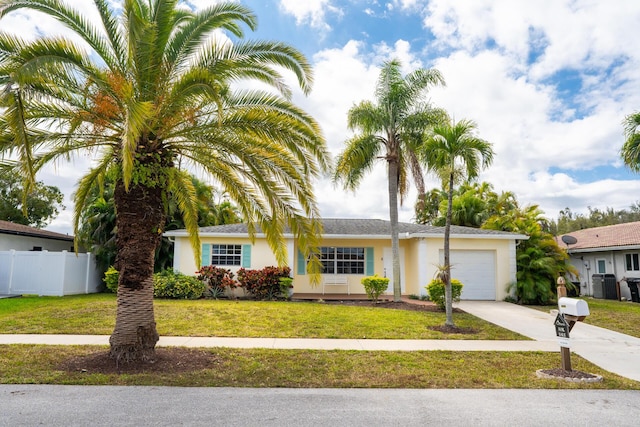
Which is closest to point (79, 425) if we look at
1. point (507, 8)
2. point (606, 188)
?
point (507, 8)

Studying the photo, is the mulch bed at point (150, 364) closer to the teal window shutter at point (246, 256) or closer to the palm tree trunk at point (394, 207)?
the palm tree trunk at point (394, 207)

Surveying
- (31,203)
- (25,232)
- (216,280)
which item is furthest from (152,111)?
(31,203)

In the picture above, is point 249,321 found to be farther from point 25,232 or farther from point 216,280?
point 25,232

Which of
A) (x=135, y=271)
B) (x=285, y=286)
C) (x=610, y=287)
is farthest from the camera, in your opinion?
(x=610, y=287)

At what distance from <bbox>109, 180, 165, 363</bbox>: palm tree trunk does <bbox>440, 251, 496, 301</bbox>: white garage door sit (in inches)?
491

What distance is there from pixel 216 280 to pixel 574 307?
13.1m

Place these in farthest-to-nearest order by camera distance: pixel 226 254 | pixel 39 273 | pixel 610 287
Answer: pixel 610 287 → pixel 226 254 → pixel 39 273

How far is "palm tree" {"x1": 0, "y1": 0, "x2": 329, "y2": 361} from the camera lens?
20.9ft

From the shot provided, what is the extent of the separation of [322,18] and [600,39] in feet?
25.4

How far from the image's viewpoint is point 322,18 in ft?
36.5

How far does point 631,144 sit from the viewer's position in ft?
40.1

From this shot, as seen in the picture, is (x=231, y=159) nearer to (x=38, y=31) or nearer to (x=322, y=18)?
(x=38, y=31)

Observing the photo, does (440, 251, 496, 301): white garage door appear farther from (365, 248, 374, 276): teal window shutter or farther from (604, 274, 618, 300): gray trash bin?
(604, 274, 618, 300): gray trash bin

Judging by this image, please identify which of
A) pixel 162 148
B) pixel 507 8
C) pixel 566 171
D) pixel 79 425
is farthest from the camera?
pixel 566 171
